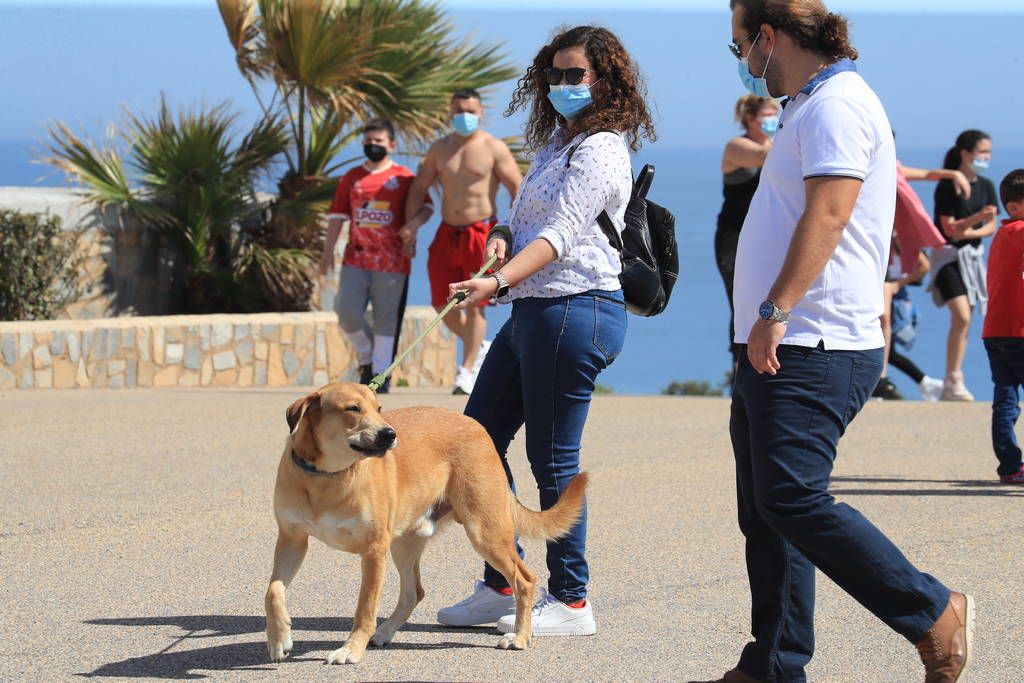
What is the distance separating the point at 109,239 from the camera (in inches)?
574

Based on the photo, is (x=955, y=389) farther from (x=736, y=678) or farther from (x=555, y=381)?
(x=736, y=678)

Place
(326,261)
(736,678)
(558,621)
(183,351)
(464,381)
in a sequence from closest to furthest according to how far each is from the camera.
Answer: (736,678) → (558,621) → (464,381) → (326,261) → (183,351)

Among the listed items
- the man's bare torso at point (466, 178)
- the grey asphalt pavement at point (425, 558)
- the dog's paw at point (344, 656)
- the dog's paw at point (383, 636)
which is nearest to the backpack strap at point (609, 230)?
the grey asphalt pavement at point (425, 558)

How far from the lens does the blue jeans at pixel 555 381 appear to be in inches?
191

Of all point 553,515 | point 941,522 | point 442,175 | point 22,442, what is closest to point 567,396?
point 553,515

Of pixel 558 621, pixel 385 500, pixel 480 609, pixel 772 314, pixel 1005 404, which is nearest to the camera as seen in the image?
pixel 772 314

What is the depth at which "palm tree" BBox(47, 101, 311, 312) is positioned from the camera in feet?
48.1

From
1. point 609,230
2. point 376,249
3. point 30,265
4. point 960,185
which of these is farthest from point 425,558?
point 30,265

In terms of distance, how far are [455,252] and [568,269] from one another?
21.5 ft

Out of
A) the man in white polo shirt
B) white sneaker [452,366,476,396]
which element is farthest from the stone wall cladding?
the man in white polo shirt

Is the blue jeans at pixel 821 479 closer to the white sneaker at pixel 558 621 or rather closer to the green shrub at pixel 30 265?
the white sneaker at pixel 558 621

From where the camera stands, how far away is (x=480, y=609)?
5.16 m

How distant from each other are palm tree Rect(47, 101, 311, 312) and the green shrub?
1.00 metres

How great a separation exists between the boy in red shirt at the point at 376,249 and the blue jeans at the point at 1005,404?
5071 millimetres
